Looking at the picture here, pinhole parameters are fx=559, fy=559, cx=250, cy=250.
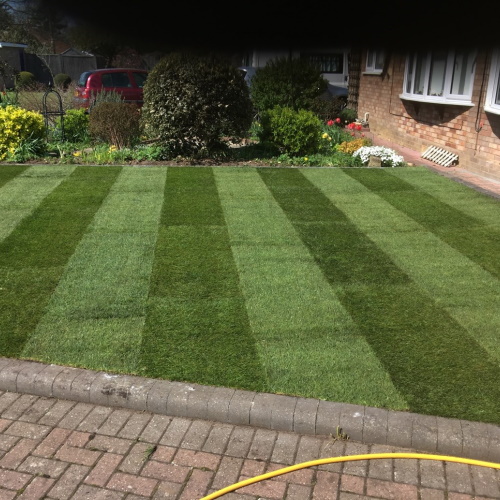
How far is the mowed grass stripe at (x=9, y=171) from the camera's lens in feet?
30.2

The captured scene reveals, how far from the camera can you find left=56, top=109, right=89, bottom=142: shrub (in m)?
12.5

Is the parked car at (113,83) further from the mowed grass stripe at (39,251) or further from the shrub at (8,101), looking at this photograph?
the mowed grass stripe at (39,251)

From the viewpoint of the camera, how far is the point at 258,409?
350 cm

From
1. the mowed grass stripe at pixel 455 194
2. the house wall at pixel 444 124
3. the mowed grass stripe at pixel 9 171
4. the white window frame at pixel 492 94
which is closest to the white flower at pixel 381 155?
the mowed grass stripe at pixel 455 194

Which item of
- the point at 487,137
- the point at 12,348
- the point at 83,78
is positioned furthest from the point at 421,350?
the point at 83,78

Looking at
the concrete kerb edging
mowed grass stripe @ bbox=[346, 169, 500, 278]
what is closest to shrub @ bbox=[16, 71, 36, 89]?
mowed grass stripe @ bbox=[346, 169, 500, 278]

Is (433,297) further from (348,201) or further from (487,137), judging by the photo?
(487,137)

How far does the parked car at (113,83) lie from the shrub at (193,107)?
220 inches

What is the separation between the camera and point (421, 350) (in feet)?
13.6

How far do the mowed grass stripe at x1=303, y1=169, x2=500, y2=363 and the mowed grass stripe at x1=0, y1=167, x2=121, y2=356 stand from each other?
345cm

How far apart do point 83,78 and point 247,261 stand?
1291 centimetres

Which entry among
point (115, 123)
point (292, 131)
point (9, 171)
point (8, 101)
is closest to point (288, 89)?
point (292, 131)

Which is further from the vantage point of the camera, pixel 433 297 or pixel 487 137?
pixel 487 137

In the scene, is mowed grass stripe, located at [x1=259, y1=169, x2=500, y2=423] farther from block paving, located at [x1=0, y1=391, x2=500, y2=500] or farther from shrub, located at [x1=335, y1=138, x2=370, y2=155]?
shrub, located at [x1=335, y1=138, x2=370, y2=155]
